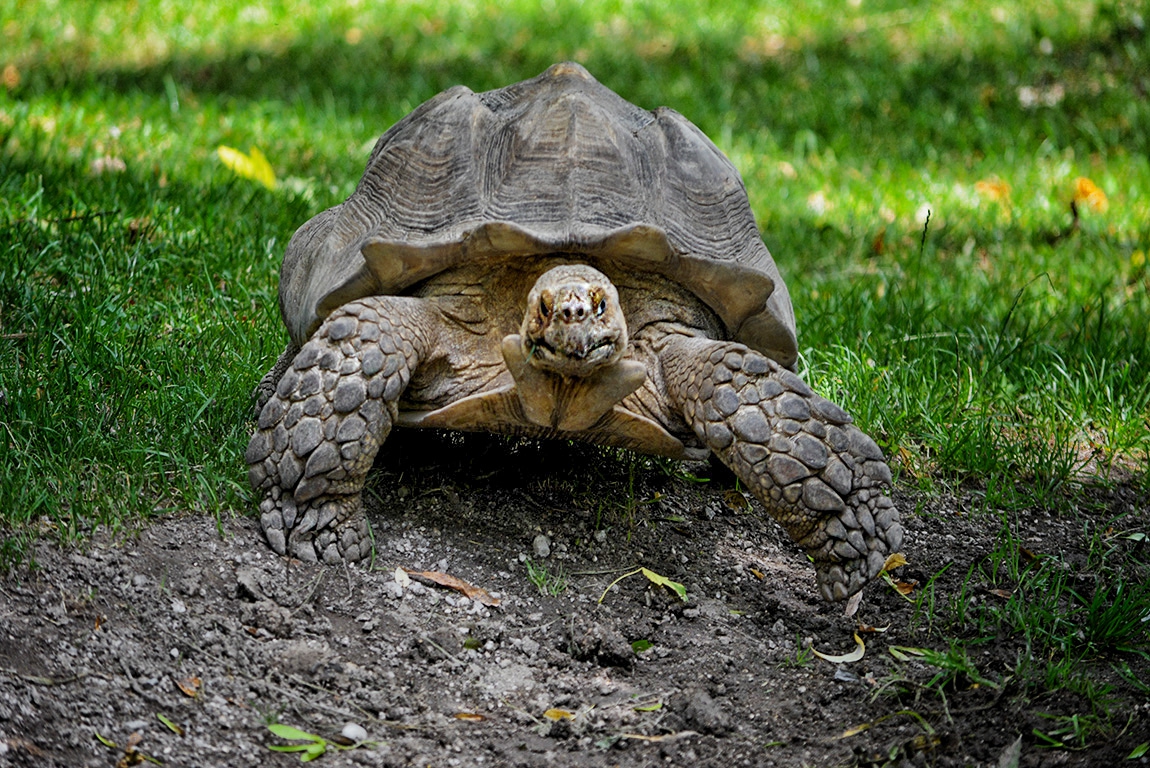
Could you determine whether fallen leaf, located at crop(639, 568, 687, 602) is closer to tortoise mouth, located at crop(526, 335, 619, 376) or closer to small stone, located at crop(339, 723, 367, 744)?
tortoise mouth, located at crop(526, 335, 619, 376)

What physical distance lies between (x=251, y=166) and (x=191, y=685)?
360cm

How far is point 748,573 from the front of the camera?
10.2ft

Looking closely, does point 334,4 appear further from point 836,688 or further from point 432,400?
point 836,688

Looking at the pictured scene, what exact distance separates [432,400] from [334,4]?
24.5 feet

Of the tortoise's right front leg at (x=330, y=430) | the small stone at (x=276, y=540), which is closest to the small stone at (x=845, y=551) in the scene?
the tortoise's right front leg at (x=330, y=430)

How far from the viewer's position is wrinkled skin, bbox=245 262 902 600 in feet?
8.86

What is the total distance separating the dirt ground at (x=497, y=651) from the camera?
2.22 metres

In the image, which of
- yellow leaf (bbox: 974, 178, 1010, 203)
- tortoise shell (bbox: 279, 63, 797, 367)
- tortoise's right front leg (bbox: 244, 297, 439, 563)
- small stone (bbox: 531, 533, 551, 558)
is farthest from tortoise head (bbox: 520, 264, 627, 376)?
yellow leaf (bbox: 974, 178, 1010, 203)

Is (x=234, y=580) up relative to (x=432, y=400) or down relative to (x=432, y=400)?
down

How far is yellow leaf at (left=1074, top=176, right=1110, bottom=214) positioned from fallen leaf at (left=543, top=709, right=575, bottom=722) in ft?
15.5

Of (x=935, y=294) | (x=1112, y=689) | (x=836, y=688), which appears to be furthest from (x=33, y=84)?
(x=1112, y=689)

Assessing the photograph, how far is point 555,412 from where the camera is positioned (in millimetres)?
2799

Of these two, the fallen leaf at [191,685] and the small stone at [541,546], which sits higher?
the fallen leaf at [191,685]

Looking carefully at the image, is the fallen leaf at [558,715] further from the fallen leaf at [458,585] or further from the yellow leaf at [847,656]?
the yellow leaf at [847,656]
